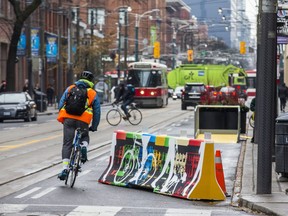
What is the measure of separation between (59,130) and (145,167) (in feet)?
65.9

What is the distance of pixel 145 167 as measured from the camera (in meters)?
15.5

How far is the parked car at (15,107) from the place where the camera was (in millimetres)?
43375

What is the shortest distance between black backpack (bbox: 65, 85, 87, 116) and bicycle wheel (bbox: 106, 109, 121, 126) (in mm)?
22954

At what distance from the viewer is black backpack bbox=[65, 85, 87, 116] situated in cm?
1537

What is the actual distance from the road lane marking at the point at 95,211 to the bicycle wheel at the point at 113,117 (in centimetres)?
2551

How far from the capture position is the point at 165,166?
15.1m

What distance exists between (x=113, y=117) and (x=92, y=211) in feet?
→ 86.8

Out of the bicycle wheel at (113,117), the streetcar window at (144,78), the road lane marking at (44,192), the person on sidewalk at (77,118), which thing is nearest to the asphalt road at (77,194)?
the road lane marking at (44,192)

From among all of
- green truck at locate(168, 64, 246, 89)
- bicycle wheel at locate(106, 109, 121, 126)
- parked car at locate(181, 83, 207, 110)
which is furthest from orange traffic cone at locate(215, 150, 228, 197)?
green truck at locate(168, 64, 246, 89)

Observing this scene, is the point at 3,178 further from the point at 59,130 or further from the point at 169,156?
the point at 59,130

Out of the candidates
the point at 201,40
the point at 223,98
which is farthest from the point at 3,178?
the point at 201,40

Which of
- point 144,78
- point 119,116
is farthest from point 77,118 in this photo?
point 144,78

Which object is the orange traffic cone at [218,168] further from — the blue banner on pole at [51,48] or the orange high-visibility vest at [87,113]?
the blue banner on pole at [51,48]

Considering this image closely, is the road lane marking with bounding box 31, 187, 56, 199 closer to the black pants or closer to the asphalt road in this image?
the asphalt road
